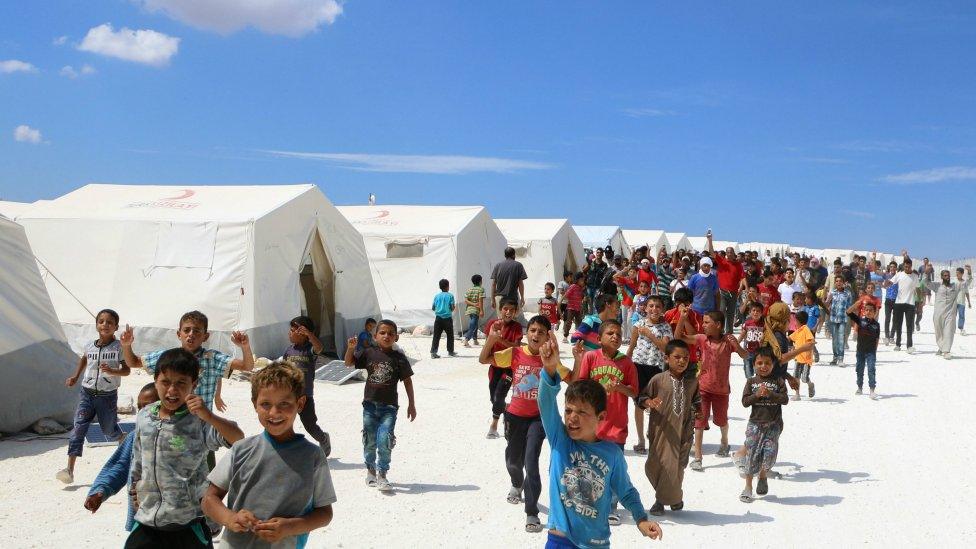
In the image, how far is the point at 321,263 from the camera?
15281mm

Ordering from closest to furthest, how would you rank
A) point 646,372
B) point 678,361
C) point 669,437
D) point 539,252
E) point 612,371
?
point 612,371 < point 669,437 < point 678,361 < point 646,372 < point 539,252

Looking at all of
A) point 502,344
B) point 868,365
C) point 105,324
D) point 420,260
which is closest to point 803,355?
point 868,365

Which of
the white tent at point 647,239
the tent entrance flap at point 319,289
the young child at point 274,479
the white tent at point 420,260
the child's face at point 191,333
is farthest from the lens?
the white tent at point 647,239

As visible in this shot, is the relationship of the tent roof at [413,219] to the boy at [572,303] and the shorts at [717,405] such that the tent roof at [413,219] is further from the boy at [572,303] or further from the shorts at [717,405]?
the shorts at [717,405]

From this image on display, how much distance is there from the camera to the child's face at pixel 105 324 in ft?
22.0

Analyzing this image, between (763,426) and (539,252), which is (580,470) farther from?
(539,252)

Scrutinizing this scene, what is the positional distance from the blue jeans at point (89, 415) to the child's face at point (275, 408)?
4592mm

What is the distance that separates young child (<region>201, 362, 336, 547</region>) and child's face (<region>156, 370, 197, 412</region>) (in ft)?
2.43

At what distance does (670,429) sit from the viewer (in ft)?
20.1

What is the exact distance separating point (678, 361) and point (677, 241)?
4243cm

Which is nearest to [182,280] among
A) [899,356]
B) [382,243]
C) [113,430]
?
[113,430]

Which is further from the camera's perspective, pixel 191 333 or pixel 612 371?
pixel 612 371

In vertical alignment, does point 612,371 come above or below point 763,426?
above

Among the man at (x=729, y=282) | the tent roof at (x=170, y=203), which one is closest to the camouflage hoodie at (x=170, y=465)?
the tent roof at (x=170, y=203)
